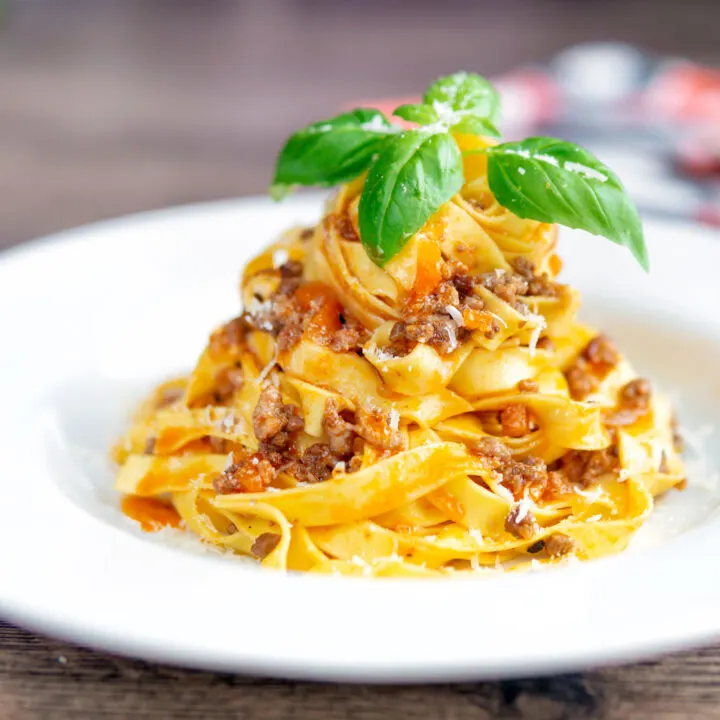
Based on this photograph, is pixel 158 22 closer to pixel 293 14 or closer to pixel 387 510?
pixel 293 14

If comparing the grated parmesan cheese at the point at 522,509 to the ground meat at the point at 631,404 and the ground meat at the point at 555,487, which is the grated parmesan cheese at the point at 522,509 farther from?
the ground meat at the point at 631,404

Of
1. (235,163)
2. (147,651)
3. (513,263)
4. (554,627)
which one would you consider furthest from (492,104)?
(235,163)

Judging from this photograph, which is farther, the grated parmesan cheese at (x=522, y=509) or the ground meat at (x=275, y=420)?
the ground meat at (x=275, y=420)

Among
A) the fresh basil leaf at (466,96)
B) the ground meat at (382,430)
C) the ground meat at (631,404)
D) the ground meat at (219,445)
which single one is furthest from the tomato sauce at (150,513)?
the fresh basil leaf at (466,96)

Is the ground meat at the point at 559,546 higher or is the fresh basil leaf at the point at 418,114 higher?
the fresh basil leaf at the point at 418,114

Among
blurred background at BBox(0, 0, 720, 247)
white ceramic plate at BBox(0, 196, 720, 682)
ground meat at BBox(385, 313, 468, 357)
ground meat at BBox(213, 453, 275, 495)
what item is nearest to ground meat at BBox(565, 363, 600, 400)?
white ceramic plate at BBox(0, 196, 720, 682)

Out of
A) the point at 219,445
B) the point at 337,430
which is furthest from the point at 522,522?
the point at 219,445
